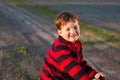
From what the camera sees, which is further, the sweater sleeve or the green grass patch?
the green grass patch

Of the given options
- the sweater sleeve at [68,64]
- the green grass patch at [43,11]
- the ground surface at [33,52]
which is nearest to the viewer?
the sweater sleeve at [68,64]

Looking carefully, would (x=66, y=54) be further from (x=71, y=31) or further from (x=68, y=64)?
(x=71, y=31)

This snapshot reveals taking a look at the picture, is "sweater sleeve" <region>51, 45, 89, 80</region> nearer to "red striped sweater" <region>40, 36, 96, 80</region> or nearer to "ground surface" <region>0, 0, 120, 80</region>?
"red striped sweater" <region>40, 36, 96, 80</region>

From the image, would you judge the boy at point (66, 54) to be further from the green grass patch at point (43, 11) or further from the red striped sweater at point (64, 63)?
the green grass patch at point (43, 11)

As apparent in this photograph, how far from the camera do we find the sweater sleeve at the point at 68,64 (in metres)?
3.73

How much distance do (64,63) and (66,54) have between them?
10 cm

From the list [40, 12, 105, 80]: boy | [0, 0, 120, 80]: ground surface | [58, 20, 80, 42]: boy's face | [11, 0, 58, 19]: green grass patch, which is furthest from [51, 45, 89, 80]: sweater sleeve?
[11, 0, 58, 19]: green grass patch

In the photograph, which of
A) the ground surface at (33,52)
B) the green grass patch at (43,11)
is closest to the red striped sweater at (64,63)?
the ground surface at (33,52)

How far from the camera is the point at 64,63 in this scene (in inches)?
149

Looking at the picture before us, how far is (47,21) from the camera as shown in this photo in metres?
17.9

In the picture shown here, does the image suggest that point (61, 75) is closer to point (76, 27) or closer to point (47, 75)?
point (47, 75)

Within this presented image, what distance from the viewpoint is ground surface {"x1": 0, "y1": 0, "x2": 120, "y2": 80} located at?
8.12m

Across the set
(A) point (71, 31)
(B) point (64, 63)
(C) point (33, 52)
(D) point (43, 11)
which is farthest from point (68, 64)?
(D) point (43, 11)

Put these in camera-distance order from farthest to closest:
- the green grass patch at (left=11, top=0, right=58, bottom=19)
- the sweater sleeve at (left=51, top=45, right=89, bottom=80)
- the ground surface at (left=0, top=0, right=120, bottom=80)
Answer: the green grass patch at (left=11, top=0, right=58, bottom=19) < the ground surface at (left=0, top=0, right=120, bottom=80) < the sweater sleeve at (left=51, top=45, right=89, bottom=80)
